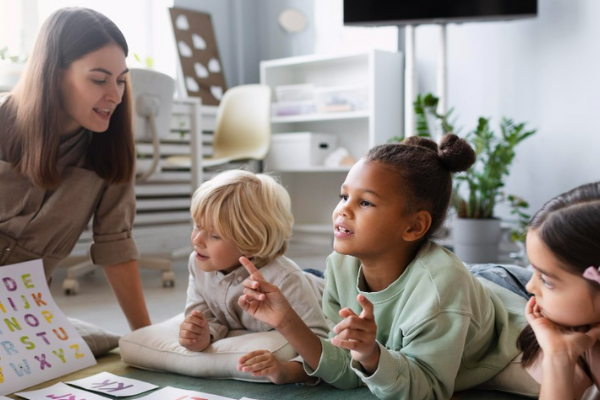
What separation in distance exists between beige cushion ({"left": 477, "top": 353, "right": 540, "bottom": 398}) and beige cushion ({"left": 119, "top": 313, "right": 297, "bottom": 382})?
1.36 ft

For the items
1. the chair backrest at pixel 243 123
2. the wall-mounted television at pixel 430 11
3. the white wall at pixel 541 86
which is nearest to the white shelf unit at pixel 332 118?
the chair backrest at pixel 243 123

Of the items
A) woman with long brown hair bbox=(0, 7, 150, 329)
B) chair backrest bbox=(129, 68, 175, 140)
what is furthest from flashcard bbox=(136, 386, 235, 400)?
chair backrest bbox=(129, 68, 175, 140)

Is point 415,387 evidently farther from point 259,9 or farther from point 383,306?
point 259,9

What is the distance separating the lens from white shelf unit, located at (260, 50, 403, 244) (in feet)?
13.8

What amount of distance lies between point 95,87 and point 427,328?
35.6 inches

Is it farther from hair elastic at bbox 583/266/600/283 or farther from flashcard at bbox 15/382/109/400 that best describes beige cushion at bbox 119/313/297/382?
hair elastic at bbox 583/266/600/283

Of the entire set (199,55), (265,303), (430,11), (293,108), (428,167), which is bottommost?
(265,303)

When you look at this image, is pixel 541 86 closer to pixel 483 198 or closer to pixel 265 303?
pixel 483 198

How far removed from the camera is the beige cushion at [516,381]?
1332mm

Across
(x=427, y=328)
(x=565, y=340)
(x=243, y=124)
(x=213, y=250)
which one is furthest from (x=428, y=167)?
(x=243, y=124)

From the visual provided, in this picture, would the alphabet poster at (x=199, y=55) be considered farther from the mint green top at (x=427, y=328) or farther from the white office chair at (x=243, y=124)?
the mint green top at (x=427, y=328)

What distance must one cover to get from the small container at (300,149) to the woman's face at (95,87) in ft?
9.62

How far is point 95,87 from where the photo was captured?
1.57 meters

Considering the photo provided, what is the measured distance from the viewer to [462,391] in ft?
4.56
